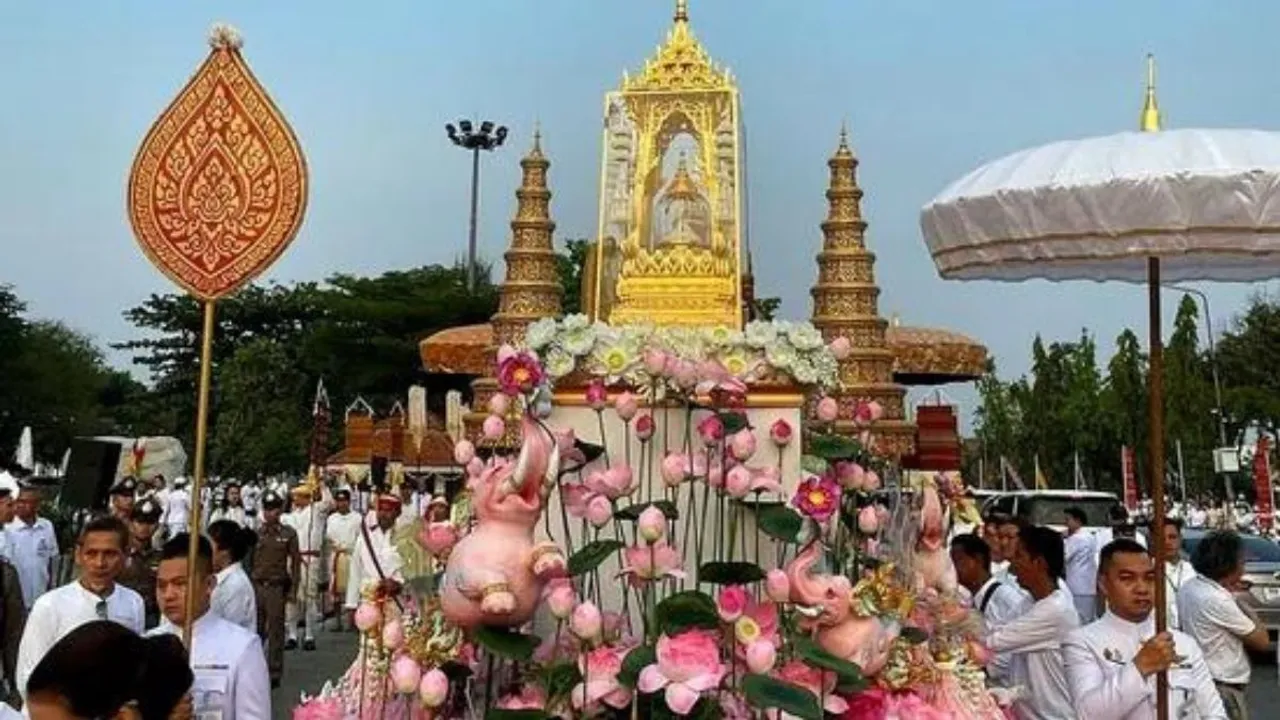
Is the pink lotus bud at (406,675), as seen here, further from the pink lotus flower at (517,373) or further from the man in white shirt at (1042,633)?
the man in white shirt at (1042,633)

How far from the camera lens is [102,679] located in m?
2.45

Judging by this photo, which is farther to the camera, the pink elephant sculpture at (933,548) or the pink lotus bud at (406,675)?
the pink elephant sculpture at (933,548)

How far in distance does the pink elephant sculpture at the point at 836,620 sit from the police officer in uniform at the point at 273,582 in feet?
28.0

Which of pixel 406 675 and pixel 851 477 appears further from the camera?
pixel 851 477

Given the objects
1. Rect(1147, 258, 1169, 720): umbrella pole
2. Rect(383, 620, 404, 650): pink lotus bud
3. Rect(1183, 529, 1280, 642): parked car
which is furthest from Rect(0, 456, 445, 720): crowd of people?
Rect(1183, 529, 1280, 642): parked car

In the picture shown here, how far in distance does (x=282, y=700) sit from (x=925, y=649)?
828cm

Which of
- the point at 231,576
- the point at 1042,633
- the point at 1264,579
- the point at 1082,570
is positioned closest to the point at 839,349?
the point at 1042,633

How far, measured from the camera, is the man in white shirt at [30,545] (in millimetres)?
10820

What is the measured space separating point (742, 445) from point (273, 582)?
910 centimetres

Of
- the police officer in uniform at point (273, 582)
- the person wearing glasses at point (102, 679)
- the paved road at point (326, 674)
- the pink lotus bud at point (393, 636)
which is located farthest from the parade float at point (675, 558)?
the police officer in uniform at point (273, 582)

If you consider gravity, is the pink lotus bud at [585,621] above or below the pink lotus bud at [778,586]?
below

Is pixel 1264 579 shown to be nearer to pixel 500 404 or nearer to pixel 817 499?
pixel 817 499

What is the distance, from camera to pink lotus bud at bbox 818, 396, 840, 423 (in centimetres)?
439

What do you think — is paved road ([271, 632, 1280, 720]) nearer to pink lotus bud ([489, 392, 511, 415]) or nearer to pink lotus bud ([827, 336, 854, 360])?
pink lotus bud ([827, 336, 854, 360])
